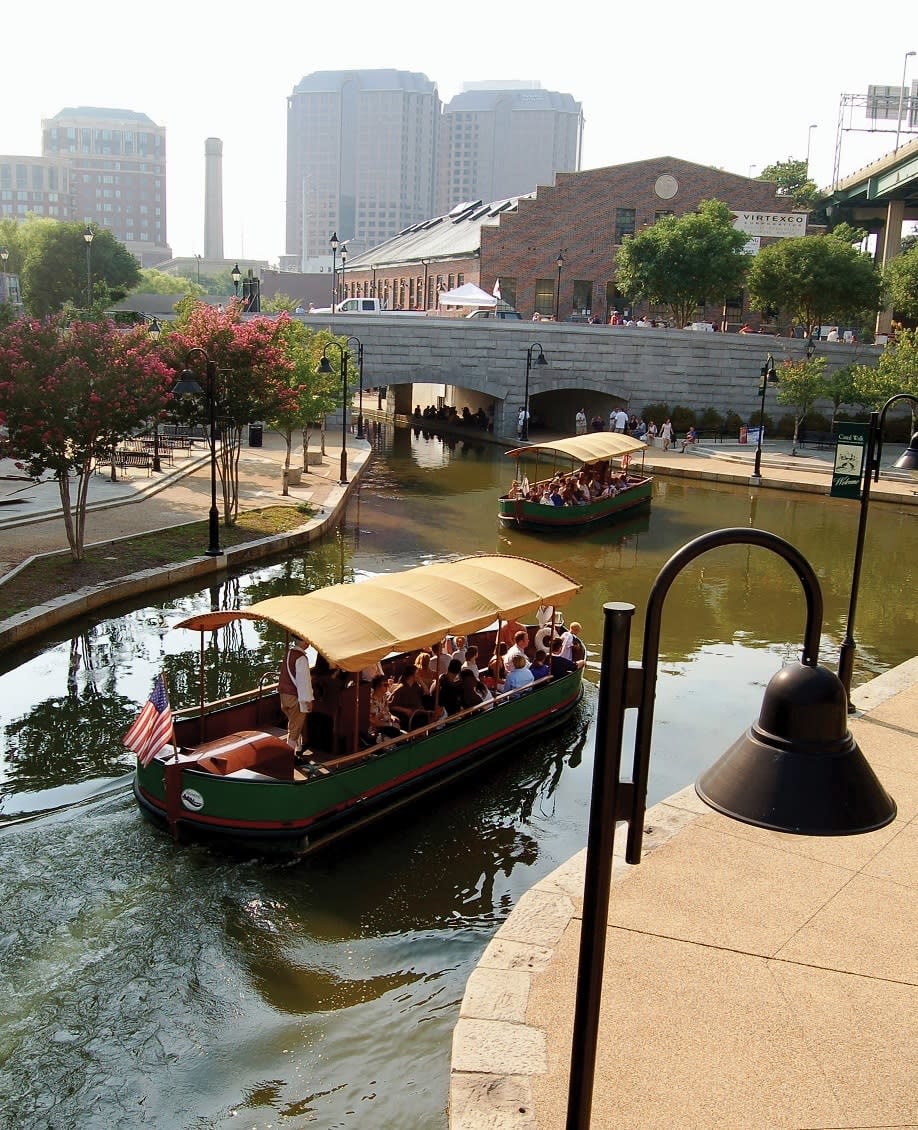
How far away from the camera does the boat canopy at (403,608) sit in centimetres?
1266

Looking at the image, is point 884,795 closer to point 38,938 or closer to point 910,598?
point 38,938

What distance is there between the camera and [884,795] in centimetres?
400

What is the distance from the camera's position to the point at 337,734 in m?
13.2

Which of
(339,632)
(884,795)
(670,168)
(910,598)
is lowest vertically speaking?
(910,598)

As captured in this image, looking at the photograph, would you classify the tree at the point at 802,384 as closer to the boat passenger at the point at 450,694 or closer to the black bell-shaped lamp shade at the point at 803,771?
the boat passenger at the point at 450,694

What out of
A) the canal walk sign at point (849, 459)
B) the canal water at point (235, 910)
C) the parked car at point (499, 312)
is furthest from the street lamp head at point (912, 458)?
the parked car at point (499, 312)

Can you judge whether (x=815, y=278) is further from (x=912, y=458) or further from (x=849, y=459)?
(x=912, y=458)

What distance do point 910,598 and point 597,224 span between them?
143 feet

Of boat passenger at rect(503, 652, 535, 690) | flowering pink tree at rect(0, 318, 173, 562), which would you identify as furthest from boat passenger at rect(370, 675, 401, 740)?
flowering pink tree at rect(0, 318, 173, 562)

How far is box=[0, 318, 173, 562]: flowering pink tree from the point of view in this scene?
818 inches

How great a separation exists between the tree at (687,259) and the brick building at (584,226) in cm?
560

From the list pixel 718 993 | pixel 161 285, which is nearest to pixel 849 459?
pixel 718 993

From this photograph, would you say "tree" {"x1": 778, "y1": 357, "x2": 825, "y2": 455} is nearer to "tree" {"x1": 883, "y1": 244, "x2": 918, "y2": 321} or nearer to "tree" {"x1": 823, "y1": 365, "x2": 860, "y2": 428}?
"tree" {"x1": 823, "y1": 365, "x2": 860, "y2": 428}

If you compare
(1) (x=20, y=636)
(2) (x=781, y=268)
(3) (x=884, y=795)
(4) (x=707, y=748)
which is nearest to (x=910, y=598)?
(4) (x=707, y=748)
